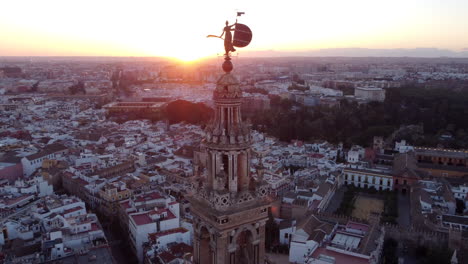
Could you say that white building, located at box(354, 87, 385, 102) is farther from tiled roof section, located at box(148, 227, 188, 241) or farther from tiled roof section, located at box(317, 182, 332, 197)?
tiled roof section, located at box(148, 227, 188, 241)

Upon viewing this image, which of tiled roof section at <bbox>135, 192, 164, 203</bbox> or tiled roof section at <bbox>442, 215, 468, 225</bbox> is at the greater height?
tiled roof section at <bbox>135, 192, 164, 203</bbox>

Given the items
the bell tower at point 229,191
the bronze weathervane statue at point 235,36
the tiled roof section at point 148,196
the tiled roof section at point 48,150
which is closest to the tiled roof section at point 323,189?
the tiled roof section at point 148,196

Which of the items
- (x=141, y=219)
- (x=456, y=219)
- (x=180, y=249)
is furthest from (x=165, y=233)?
(x=456, y=219)

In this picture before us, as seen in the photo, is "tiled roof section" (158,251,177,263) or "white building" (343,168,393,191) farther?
"white building" (343,168,393,191)

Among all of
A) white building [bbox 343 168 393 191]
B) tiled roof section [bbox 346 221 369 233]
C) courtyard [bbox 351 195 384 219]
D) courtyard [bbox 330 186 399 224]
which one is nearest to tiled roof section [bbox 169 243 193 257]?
tiled roof section [bbox 346 221 369 233]

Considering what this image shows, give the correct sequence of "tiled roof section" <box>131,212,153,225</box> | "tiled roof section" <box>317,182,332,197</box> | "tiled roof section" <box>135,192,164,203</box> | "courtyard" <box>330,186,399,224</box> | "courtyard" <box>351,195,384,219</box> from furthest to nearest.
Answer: "courtyard" <box>351,195,384,219</box>
"tiled roof section" <box>317,182,332,197</box>
"courtyard" <box>330,186,399,224</box>
"tiled roof section" <box>135,192,164,203</box>
"tiled roof section" <box>131,212,153,225</box>

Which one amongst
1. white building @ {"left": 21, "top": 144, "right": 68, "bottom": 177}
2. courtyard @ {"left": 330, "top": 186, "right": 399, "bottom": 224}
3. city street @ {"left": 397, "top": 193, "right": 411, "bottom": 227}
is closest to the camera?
city street @ {"left": 397, "top": 193, "right": 411, "bottom": 227}

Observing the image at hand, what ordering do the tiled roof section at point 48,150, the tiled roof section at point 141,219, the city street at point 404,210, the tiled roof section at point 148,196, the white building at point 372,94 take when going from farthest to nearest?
the white building at point 372,94 < the tiled roof section at point 48,150 < the city street at point 404,210 < the tiled roof section at point 148,196 < the tiled roof section at point 141,219

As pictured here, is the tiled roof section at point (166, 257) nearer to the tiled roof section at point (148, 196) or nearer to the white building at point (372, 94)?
the tiled roof section at point (148, 196)

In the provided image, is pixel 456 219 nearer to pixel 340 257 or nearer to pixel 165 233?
pixel 340 257
